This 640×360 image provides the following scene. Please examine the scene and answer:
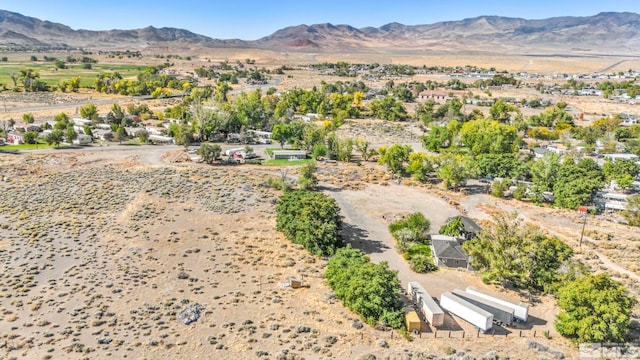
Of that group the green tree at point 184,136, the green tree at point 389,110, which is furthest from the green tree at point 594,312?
the green tree at point 389,110

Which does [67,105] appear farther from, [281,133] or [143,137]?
[281,133]

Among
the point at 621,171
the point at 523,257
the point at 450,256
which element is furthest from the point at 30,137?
the point at 621,171

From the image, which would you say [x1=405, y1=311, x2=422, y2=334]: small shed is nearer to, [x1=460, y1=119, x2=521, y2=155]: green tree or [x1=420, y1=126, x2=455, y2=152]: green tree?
[x1=460, y1=119, x2=521, y2=155]: green tree

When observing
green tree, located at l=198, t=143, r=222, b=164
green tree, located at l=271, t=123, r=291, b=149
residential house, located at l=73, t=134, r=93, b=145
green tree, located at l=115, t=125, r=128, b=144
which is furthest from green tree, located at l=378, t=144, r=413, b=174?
residential house, located at l=73, t=134, r=93, b=145

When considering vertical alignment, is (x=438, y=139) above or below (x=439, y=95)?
below

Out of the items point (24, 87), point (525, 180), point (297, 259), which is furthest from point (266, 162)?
point (24, 87)

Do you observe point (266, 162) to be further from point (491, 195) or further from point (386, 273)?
point (386, 273)
